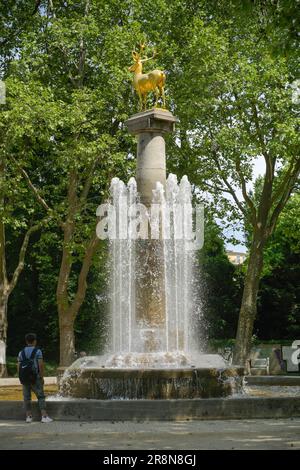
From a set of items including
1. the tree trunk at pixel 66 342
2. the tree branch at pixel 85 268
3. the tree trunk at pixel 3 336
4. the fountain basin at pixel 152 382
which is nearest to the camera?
the fountain basin at pixel 152 382

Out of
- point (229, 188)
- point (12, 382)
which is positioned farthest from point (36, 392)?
point (229, 188)

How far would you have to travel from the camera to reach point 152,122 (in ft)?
53.9

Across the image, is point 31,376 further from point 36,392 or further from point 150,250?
point 150,250

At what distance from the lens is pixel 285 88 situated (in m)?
26.2

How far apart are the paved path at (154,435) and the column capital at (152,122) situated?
7188 millimetres

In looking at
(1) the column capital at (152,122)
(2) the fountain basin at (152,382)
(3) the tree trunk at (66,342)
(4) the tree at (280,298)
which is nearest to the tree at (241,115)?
(3) the tree trunk at (66,342)

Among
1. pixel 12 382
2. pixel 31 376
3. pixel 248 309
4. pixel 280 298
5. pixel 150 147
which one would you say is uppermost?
pixel 150 147

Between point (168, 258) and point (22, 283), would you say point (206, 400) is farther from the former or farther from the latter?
point (22, 283)

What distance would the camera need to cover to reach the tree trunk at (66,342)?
27.4 m

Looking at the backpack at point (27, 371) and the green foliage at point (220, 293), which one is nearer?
the backpack at point (27, 371)

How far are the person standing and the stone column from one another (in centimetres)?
320

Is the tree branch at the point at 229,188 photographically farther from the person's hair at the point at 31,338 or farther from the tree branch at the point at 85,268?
the person's hair at the point at 31,338

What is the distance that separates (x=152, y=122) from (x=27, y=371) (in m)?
6.63
